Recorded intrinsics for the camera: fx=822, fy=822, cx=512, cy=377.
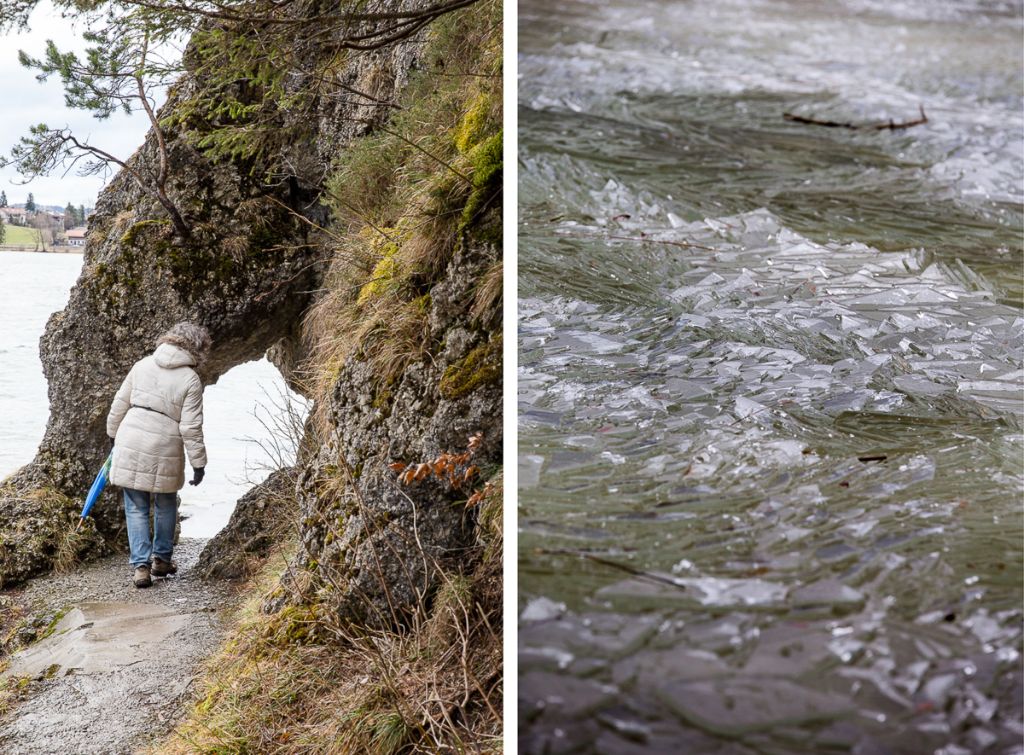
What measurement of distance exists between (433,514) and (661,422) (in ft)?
3.61

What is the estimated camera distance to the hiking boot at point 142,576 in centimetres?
312

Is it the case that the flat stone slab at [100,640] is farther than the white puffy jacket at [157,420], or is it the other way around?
the white puffy jacket at [157,420]

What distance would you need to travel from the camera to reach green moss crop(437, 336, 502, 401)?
4.52ft

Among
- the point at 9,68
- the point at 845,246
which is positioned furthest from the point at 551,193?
the point at 9,68

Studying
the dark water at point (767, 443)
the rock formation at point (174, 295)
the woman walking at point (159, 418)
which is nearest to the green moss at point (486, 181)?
the dark water at point (767, 443)

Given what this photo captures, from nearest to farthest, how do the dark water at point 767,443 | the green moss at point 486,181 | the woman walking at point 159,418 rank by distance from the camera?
1. the dark water at point 767,443
2. the green moss at point 486,181
3. the woman walking at point 159,418

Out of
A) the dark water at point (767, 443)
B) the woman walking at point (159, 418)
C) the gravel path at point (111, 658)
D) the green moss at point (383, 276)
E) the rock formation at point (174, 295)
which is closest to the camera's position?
the dark water at point (767, 443)

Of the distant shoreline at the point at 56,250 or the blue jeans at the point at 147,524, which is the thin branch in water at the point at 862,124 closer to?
the blue jeans at the point at 147,524

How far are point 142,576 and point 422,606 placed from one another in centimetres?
213

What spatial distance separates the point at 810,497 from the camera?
339 millimetres

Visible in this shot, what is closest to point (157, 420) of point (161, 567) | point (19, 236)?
point (161, 567)

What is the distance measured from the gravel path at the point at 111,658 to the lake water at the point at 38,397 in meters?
0.35

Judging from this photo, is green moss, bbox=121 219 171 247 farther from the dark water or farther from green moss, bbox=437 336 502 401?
the dark water

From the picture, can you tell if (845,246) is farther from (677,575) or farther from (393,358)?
(393,358)
